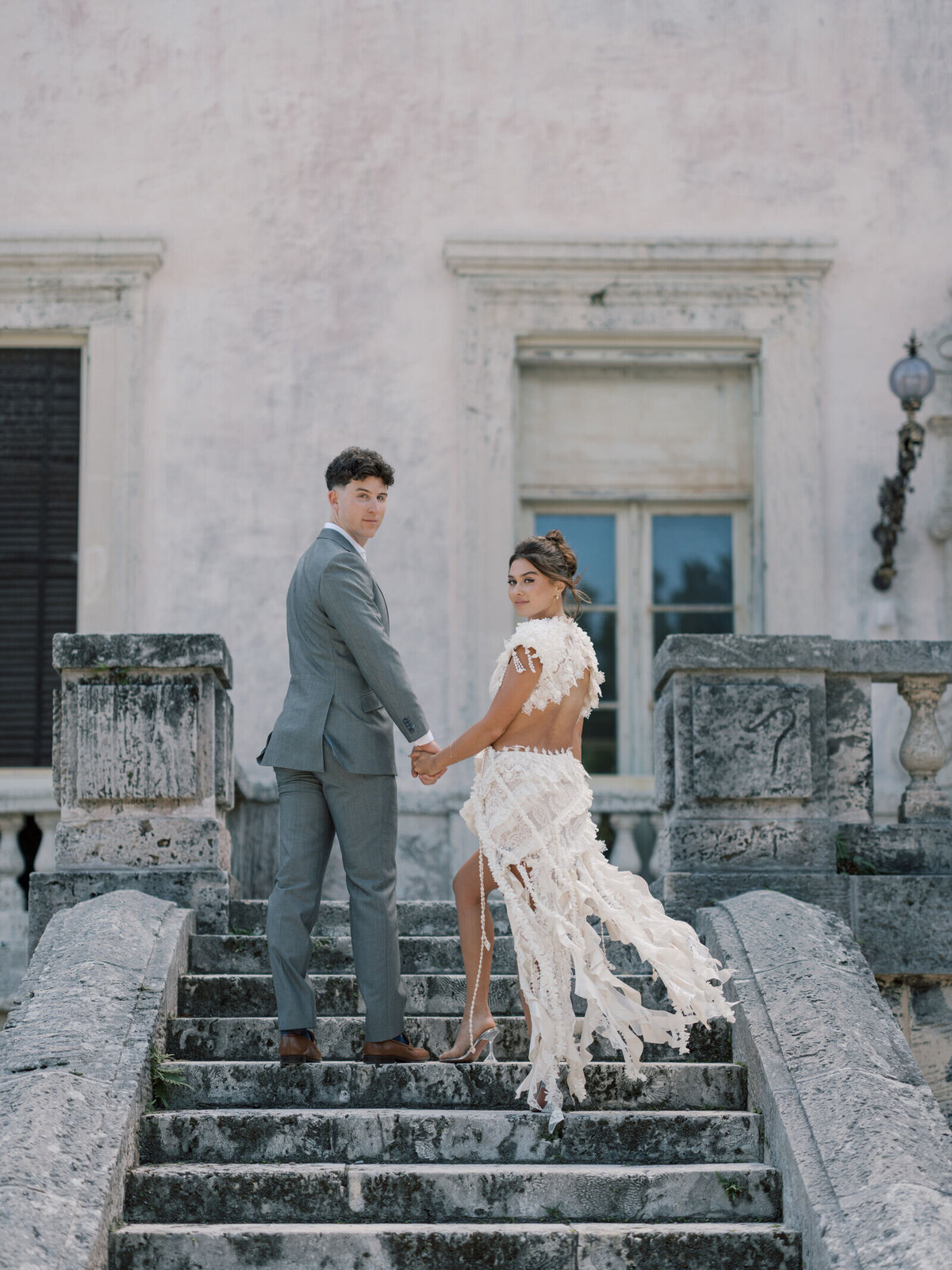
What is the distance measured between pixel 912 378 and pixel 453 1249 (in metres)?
5.76

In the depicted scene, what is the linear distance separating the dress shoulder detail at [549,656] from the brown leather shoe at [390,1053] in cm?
108

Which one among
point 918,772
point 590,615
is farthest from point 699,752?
point 590,615

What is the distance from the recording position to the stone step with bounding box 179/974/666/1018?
5.33m

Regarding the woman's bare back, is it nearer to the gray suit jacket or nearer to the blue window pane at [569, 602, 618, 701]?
the gray suit jacket

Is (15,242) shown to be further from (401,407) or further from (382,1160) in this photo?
(382,1160)

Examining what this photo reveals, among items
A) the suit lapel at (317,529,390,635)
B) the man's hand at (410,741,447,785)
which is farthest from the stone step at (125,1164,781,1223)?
the suit lapel at (317,529,390,635)

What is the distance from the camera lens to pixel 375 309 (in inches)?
351

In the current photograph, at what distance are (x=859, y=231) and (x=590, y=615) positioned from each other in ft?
8.50

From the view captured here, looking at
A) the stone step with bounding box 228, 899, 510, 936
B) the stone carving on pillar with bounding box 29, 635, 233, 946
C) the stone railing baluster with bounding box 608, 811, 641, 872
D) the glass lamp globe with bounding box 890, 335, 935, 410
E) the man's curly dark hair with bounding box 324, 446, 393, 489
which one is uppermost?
the glass lamp globe with bounding box 890, 335, 935, 410

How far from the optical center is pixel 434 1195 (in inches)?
166

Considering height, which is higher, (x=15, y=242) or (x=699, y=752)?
(x=15, y=242)

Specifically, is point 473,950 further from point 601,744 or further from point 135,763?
point 601,744

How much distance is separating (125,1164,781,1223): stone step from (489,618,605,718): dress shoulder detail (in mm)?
1389

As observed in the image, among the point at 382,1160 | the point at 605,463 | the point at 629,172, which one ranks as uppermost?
the point at 629,172
